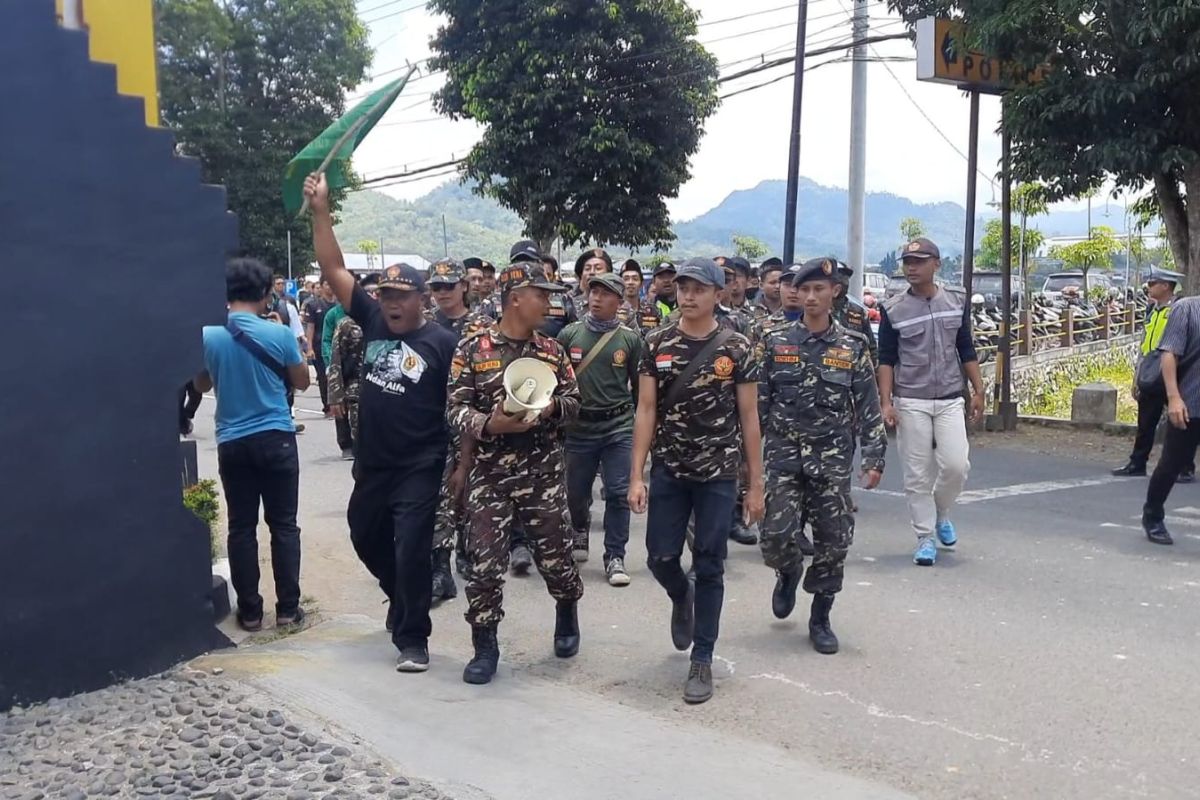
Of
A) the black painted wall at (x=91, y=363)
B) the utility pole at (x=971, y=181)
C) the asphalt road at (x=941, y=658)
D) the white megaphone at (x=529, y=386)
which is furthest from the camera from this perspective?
the utility pole at (x=971, y=181)

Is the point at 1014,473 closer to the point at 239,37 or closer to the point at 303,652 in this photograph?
the point at 303,652

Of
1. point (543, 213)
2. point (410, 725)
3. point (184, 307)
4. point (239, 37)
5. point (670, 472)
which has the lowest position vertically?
point (410, 725)

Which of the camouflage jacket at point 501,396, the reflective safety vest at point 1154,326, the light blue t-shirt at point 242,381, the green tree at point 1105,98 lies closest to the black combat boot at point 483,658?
the camouflage jacket at point 501,396

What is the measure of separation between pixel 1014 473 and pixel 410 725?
780 cm

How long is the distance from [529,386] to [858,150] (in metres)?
14.9

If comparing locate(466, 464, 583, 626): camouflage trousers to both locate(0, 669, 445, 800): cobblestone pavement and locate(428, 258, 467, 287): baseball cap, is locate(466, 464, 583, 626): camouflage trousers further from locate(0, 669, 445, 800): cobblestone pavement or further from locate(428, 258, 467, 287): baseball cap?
locate(428, 258, 467, 287): baseball cap

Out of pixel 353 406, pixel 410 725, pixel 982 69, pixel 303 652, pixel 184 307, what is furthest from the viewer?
pixel 982 69

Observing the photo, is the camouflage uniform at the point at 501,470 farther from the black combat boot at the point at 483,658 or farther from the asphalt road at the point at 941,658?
the asphalt road at the point at 941,658

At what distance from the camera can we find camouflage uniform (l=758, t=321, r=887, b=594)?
555 cm

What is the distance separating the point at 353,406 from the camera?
8.38 meters

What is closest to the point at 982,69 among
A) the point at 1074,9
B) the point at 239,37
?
the point at 1074,9

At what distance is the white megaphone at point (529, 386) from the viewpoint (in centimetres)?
478

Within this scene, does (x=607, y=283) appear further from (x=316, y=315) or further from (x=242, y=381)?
(x=316, y=315)

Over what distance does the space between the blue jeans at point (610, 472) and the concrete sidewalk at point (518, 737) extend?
1.80 meters
